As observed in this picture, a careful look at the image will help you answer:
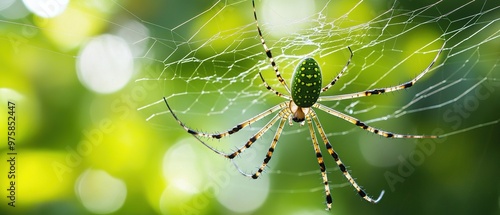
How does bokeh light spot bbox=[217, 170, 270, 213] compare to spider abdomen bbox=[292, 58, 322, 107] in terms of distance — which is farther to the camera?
bokeh light spot bbox=[217, 170, 270, 213]

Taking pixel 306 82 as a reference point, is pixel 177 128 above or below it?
above

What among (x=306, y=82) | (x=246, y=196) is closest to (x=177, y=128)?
(x=246, y=196)

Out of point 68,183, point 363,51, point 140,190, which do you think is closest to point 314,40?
point 363,51

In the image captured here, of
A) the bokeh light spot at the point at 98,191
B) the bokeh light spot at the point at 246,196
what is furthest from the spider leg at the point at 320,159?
the bokeh light spot at the point at 98,191

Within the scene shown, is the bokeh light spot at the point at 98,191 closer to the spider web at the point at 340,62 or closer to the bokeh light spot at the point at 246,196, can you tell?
the spider web at the point at 340,62

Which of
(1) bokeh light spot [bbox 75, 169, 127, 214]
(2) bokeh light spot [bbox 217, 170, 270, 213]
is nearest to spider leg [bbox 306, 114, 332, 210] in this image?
(2) bokeh light spot [bbox 217, 170, 270, 213]

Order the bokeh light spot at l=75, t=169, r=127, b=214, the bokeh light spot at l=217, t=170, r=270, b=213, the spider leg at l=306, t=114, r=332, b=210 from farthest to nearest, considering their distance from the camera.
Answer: the bokeh light spot at l=217, t=170, r=270, b=213
the bokeh light spot at l=75, t=169, r=127, b=214
the spider leg at l=306, t=114, r=332, b=210

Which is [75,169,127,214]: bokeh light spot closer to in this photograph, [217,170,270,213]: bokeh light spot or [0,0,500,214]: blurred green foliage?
[0,0,500,214]: blurred green foliage

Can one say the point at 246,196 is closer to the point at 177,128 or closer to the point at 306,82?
the point at 177,128
